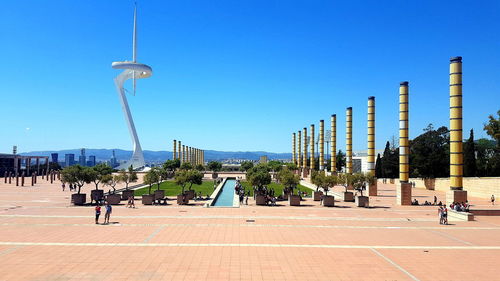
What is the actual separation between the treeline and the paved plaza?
2477 centimetres

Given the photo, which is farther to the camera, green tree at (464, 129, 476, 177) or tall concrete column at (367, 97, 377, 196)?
green tree at (464, 129, 476, 177)

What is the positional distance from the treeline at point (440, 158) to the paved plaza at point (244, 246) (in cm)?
2477

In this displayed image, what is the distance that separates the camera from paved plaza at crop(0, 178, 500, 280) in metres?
11.5

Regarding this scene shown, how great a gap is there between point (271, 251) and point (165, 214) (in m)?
11.0

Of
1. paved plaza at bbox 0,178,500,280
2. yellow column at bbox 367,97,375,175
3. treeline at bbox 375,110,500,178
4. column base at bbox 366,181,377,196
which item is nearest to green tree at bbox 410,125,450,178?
treeline at bbox 375,110,500,178

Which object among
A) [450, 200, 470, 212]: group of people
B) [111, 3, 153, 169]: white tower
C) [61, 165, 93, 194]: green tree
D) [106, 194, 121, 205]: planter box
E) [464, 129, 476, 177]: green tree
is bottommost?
[106, 194, 121, 205]: planter box

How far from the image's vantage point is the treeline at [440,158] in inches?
1812

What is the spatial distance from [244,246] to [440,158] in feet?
133

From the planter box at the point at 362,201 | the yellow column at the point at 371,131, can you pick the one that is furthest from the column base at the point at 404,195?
the yellow column at the point at 371,131

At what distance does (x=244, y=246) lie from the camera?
14.8 m

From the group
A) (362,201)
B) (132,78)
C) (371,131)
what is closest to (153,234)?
(362,201)

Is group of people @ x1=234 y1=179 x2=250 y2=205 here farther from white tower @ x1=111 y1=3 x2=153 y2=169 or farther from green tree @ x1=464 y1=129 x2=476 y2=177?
white tower @ x1=111 y1=3 x2=153 y2=169

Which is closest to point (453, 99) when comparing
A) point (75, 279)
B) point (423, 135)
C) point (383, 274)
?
point (383, 274)

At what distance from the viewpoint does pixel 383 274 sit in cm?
1144
